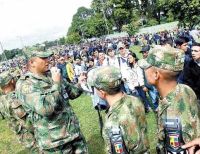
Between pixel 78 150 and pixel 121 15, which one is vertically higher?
pixel 78 150

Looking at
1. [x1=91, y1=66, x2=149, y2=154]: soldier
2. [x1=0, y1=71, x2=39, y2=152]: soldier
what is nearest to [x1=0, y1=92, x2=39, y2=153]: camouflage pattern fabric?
[x1=0, y1=71, x2=39, y2=152]: soldier

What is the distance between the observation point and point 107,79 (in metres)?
3.30

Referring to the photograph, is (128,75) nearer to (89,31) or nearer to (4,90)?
(4,90)

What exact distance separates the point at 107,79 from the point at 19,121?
9.70 ft

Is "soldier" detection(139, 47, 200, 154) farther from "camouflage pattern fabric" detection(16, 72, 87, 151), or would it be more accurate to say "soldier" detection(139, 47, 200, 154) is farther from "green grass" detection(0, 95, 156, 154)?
"green grass" detection(0, 95, 156, 154)

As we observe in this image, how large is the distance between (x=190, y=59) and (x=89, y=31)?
9414 cm

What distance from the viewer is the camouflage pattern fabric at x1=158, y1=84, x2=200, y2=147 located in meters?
2.93

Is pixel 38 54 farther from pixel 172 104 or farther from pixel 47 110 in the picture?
pixel 172 104

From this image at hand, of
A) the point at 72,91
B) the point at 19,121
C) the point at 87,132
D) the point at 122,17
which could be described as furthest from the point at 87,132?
the point at 122,17

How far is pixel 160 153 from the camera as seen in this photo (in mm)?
3266

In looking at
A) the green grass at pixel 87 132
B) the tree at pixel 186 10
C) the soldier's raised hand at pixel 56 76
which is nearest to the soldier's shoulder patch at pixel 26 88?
the soldier's raised hand at pixel 56 76

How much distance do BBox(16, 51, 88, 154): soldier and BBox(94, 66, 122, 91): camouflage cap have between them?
85 centimetres

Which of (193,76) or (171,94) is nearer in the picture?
(171,94)

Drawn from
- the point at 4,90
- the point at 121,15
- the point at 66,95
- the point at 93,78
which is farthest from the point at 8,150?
the point at 121,15
